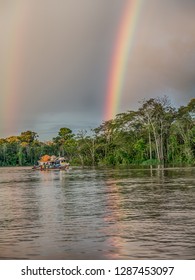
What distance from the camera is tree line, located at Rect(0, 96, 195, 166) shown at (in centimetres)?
6469

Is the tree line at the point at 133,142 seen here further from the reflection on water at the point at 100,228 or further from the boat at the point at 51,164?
the reflection on water at the point at 100,228

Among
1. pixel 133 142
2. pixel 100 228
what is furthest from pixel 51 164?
pixel 100 228

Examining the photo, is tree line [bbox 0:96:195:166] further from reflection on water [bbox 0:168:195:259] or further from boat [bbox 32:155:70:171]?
reflection on water [bbox 0:168:195:259]

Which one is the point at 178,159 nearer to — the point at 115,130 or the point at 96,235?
the point at 115,130

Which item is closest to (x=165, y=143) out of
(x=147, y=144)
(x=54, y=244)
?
(x=147, y=144)

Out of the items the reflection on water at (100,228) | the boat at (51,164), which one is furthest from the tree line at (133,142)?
the reflection on water at (100,228)

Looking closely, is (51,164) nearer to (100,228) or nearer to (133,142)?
(133,142)

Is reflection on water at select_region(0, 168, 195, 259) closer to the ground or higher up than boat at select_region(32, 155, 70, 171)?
closer to the ground

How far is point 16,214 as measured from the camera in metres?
14.1

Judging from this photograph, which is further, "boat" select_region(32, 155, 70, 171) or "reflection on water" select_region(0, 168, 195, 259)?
"boat" select_region(32, 155, 70, 171)

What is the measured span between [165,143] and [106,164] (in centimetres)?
1195

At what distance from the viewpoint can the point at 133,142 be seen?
2822 inches

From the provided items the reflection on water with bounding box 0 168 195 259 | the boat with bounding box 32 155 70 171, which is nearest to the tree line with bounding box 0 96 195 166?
the boat with bounding box 32 155 70 171

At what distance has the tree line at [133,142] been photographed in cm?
6469
